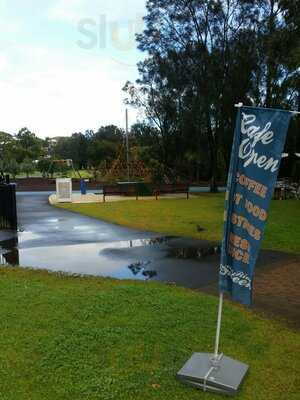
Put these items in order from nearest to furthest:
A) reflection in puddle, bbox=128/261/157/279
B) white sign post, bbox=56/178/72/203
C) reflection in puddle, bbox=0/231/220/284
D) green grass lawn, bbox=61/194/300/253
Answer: reflection in puddle, bbox=128/261/157/279 → reflection in puddle, bbox=0/231/220/284 → green grass lawn, bbox=61/194/300/253 → white sign post, bbox=56/178/72/203

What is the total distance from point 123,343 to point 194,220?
10.1 m

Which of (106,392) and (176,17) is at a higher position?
(176,17)

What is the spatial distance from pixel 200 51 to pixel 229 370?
88.8 feet

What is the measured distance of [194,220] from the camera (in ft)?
47.5

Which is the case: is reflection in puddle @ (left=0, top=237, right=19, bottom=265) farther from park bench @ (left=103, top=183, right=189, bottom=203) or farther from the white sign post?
park bench @ (left=103, top=183, right=189, bottom=203)

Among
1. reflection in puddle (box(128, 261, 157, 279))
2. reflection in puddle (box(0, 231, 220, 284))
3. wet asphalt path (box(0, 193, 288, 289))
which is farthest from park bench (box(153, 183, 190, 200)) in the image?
reflection in puddle (box(128, 261, 157, 279))

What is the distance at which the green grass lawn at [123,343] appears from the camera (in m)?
3.64

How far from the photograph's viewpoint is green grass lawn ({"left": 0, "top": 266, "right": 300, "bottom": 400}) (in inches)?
143

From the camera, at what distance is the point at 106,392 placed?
355 centimetres

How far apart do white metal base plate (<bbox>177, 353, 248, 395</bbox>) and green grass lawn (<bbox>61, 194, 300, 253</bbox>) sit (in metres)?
6.20

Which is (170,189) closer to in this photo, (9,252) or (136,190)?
(136,190)

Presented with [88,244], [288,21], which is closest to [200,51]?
[288,21]

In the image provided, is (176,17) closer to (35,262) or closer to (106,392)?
(35,262)

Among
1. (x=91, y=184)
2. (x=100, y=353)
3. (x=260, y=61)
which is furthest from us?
(x=91, y=184)
